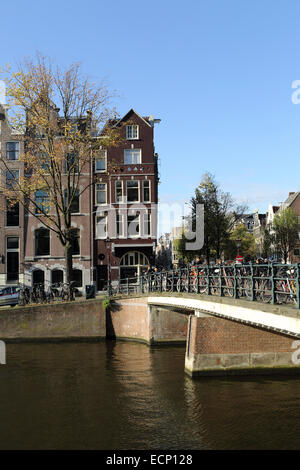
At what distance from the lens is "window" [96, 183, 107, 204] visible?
34.2 meters

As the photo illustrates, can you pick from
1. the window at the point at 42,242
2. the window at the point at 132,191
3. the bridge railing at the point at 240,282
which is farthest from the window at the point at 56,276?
the bridge railing at the point at 240,282

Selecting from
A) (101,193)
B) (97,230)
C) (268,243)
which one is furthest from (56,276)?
(268,243)

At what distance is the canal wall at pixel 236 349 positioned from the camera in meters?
16.1

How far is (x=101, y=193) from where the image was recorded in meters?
34.3

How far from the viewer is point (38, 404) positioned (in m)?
13.2

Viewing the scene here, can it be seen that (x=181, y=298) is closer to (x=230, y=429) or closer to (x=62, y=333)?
(x=230, y=429)

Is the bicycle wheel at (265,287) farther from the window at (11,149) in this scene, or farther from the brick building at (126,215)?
the window at (11,149)

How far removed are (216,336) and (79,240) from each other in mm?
19407

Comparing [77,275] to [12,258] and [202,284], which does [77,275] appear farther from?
[202,284]

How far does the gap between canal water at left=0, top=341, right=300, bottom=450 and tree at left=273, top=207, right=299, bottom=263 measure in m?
32.1

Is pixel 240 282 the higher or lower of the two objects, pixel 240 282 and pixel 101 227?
the lower

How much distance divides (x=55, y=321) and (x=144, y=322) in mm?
4710


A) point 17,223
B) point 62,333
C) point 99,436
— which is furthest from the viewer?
point 17,223
